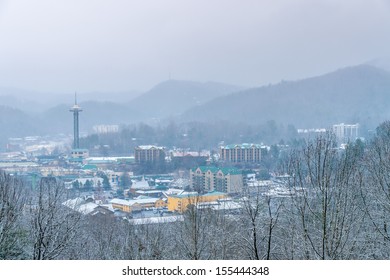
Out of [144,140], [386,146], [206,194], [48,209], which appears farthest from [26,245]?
[386,146]

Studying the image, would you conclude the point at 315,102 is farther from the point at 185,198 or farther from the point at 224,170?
the point at 185,198

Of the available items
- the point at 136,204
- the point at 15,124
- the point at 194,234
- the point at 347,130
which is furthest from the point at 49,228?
the point at 347,130

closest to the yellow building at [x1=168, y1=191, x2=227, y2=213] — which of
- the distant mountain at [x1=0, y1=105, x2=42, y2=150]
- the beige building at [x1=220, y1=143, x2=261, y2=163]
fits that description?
the beige building at [x1=220, y1=143, x2=261, y2=163]

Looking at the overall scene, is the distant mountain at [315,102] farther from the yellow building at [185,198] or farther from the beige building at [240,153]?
the yellow building at [185,198]

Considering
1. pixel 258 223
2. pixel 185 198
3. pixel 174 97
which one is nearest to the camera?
pixel 258 223

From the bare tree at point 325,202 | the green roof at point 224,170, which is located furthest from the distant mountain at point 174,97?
the bare tree at point 325,202

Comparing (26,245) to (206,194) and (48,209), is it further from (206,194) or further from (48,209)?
(206,194)

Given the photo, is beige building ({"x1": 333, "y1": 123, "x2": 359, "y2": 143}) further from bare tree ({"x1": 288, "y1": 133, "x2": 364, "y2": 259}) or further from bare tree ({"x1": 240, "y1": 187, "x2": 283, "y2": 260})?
bare tree ({"x1": 240, "y1": 187, "x2": 283, "y2": 260})
